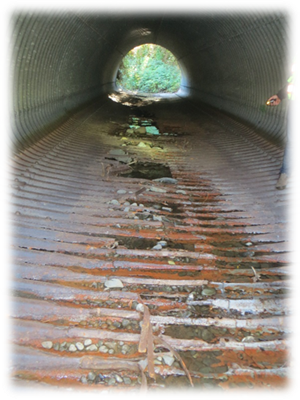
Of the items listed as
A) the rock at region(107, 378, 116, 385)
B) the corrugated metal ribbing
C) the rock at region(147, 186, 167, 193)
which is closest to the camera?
the rock at region(107, 378, 116, 385)

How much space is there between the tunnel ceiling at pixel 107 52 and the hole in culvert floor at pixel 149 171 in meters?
2.01

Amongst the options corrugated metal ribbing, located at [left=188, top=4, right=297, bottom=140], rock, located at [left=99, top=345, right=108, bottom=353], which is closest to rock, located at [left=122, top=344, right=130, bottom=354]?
rock, located at [left=99, top=345, right=108, bottom=353]

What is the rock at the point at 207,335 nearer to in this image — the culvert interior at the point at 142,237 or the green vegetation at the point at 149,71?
the culvert interior at the point at 142,237

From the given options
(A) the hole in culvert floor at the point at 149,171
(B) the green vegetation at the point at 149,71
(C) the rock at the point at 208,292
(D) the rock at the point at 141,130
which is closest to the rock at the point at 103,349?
(C) the rock at the point at 208,292

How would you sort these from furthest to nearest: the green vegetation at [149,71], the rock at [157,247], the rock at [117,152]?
1. the green vegetation at [149,71]
2. the rock at [117,152]
3. the rock at [157,247]

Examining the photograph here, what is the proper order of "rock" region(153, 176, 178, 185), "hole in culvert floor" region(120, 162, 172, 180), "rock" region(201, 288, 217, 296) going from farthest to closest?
"hole in culvert floor" region(120, 162, 172, 180) → "rock" region(153, 176, 178, 185) → "rock" region(201, 288, 217, 296)

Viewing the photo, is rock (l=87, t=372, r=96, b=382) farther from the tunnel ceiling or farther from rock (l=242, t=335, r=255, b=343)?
the tunnel ceiling

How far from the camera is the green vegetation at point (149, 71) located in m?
25.1

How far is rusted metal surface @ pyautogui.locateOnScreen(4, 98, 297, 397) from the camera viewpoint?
2.41 m

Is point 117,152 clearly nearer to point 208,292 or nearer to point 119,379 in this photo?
point 208,292

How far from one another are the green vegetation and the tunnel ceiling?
11.2 m

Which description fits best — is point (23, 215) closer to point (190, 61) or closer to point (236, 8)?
point (236, 8)

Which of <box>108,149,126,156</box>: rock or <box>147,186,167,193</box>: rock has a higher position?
<box>108,149,126,156</box>: rock

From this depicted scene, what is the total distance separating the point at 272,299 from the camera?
3.14 meters
